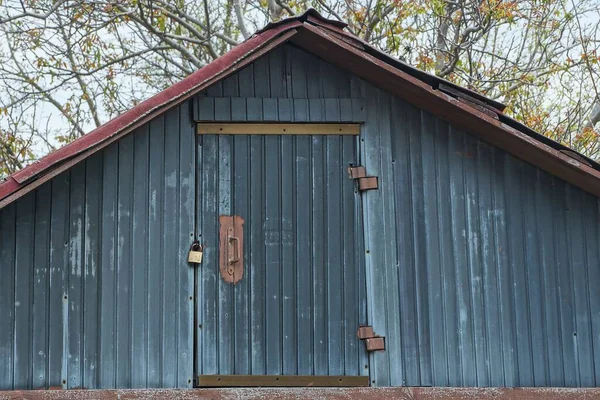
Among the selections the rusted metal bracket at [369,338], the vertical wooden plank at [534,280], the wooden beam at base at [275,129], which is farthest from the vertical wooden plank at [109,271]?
the vertical wooden plank at [534,280]

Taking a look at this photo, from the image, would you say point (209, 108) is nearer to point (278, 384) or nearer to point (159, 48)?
point (278, 384)

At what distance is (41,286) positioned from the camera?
6973 millimetres

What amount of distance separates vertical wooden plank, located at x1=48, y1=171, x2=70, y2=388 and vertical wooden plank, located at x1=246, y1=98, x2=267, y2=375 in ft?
4.34

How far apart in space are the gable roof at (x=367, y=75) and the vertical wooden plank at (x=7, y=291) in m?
0.67

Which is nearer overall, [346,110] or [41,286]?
[41,286]

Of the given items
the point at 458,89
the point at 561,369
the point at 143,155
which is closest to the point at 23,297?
the point at 143,155

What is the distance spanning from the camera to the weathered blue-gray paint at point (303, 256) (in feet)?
23.0

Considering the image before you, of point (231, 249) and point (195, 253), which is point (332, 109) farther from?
point (195, 253)

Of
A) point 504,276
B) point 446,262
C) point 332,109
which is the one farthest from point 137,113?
point 504,276

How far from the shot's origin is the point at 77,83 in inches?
722

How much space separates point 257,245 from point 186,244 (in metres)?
0.52

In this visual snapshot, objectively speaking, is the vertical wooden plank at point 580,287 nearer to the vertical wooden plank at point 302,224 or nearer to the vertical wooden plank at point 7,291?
the vertical wooden plank at point 302,224

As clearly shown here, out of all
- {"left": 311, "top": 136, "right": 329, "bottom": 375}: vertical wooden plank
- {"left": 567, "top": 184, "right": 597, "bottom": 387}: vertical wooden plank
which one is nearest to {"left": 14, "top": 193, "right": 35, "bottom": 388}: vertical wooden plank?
{"left": 311, "top": 136, "right": 329, "bottom": 375}: vertical wooden plank

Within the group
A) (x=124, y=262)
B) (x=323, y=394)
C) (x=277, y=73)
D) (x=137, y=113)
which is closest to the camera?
(x=137, y=113)
